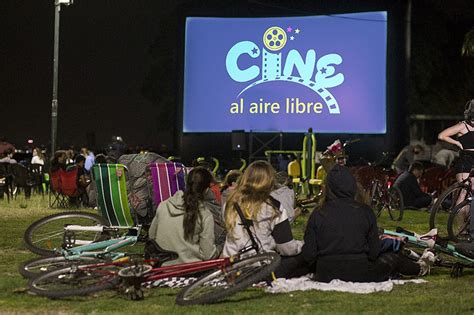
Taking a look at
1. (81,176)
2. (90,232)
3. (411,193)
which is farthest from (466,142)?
(81,176)

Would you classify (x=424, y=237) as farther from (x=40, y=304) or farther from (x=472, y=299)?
(x=40, y=304)

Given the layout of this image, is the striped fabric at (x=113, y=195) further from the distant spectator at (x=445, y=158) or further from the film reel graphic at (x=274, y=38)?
Result: the film reel graphic at (x=274, y=38)

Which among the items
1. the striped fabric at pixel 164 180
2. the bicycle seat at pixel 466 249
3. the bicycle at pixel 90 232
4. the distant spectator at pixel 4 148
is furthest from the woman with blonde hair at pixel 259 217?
the distant spectator at pixel 4 148

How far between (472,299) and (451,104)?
23.4 m

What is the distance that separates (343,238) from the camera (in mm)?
5816

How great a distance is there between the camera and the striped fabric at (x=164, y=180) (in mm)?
8039

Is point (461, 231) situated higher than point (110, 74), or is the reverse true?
point (110, 74)

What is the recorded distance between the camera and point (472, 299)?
18.8 feet

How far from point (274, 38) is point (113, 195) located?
15.4m

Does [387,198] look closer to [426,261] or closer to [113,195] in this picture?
[113,195]

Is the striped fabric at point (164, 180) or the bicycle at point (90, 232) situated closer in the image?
the bicycle at point (90, 232)

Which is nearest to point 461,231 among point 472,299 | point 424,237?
point 424,237

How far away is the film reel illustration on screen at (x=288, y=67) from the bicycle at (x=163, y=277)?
55.1 ft

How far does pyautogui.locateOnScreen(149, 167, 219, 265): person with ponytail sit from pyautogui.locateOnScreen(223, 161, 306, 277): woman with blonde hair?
0.14m
